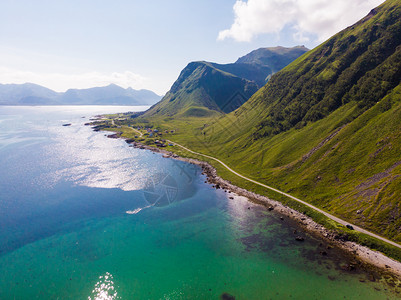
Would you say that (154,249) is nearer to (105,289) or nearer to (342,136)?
(105,289)

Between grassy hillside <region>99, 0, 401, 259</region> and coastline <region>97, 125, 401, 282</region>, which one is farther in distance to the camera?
grassy hillside <region>99, 0, 401, 259</region>

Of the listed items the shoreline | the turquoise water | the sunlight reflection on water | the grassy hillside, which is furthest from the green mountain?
the sunlight reflection on water

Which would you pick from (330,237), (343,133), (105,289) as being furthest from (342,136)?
(105,289)

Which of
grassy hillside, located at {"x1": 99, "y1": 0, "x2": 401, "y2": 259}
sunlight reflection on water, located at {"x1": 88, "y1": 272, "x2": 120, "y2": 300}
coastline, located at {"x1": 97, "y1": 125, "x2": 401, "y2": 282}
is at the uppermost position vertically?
grassy hillside, located at {"x1": 99, "y1": 0, "x2": 401, "y2": 259}

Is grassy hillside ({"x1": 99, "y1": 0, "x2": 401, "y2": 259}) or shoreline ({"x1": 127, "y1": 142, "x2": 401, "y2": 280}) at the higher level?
grassy hillside ({"x1": 99, "y1": 0, "x2": 401, "y2": 259})

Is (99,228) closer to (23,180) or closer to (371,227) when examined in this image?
(23,180)

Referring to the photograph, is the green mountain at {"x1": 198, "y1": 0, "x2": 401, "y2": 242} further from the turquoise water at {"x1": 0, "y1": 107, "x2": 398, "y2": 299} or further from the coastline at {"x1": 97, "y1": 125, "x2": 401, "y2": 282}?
the turquoise water at {"x1": 0, "y1": 107, "x2": 398, "y2": 299}

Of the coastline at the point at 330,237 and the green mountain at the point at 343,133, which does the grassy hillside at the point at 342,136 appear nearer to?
the green mountain at the point at 343,133
